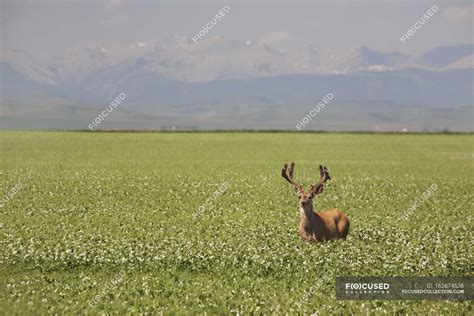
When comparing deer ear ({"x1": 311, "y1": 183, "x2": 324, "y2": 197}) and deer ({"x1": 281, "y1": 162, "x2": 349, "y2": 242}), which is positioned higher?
deer ear ({"x1": 311, "y1": 183, "x2": 324, "y2": 197})

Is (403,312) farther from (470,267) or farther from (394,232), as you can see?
(394,232)

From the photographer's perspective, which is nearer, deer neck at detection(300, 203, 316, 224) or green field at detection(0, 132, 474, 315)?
green field at detection(0, 132, 474, 315)

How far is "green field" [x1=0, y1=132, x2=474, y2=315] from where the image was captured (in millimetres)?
13594

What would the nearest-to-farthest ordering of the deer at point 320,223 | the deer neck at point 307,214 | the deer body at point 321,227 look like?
the deer neck at point 307,214, the deer at point 320,223, the deer body at point 321,227

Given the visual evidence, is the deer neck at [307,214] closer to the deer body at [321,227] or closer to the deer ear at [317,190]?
the deer body at [321,227]

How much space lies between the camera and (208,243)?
61.2 feet

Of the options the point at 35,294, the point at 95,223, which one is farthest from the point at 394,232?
the point at 35,294

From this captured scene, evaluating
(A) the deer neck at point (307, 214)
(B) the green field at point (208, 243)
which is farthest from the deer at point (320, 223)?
(B) the green field at point (208, 243)

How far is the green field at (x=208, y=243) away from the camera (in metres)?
13.6

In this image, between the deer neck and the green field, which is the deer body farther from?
the green field

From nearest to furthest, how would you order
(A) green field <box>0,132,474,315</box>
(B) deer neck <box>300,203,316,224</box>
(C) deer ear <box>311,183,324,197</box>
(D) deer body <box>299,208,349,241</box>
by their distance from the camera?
(A) green field <box>0,132,474,315</box>
(C) deer ear <box>311,183,324,197</box>
(B) deer neck <box>300,203,316,224</box>
(D) deer body <box>299,208,349,241</box>

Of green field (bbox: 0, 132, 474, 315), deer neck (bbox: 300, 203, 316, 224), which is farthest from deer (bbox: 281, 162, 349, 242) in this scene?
green field (bbox: 0, 132, 474, 315)

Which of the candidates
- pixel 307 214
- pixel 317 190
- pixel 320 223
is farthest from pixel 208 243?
pixel 317 190

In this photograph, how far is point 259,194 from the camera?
104 ft
